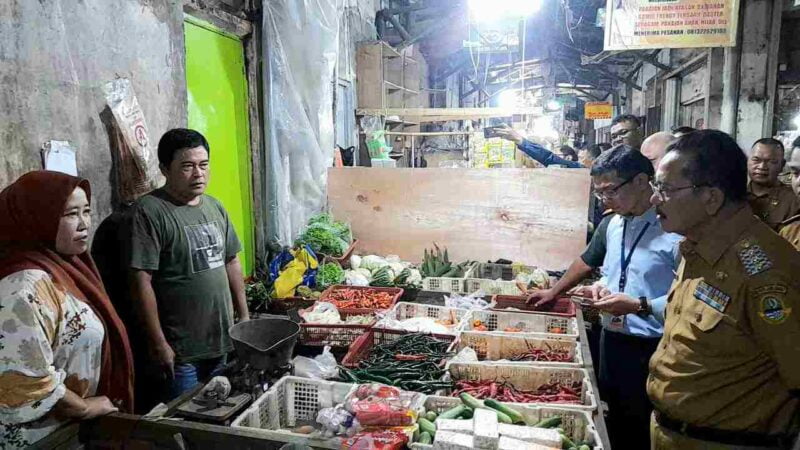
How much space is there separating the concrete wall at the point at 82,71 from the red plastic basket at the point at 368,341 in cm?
182

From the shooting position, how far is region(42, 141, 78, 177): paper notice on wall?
2.86m

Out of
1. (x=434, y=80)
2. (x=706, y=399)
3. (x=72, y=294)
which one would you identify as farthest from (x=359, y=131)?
(x=434, y=80)

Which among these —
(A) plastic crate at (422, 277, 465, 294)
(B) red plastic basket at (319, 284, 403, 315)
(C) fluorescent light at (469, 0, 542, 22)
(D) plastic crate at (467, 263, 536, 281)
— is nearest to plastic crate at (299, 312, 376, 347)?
(B) red plastic basket at (319, 284, 403, 315)

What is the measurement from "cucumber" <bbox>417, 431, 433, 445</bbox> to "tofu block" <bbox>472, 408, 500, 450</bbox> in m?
0.21

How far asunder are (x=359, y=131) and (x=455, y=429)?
6021 millimetres

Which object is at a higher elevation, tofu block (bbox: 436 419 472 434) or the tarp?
the tarp

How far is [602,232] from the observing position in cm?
374

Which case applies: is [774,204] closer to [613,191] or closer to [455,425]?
[613,191]

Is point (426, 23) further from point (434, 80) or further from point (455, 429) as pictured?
point (455, 429)

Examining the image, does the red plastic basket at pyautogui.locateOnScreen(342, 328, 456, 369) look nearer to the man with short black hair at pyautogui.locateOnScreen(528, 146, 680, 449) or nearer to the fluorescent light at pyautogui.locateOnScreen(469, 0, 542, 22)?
the man with short black hair at pyautogui.locateOnScreen(528, 146, 680, 449)

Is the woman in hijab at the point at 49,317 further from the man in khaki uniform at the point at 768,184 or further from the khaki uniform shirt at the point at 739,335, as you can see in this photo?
the man in khaki uniform at the point at 768,184

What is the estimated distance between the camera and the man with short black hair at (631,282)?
10.3ft

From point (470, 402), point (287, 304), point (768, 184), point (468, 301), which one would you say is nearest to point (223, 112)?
point (287, 304)

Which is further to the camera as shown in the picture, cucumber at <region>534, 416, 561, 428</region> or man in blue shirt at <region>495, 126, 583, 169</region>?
man in blue shirt at <region>495, 126, 583, 169</region>
